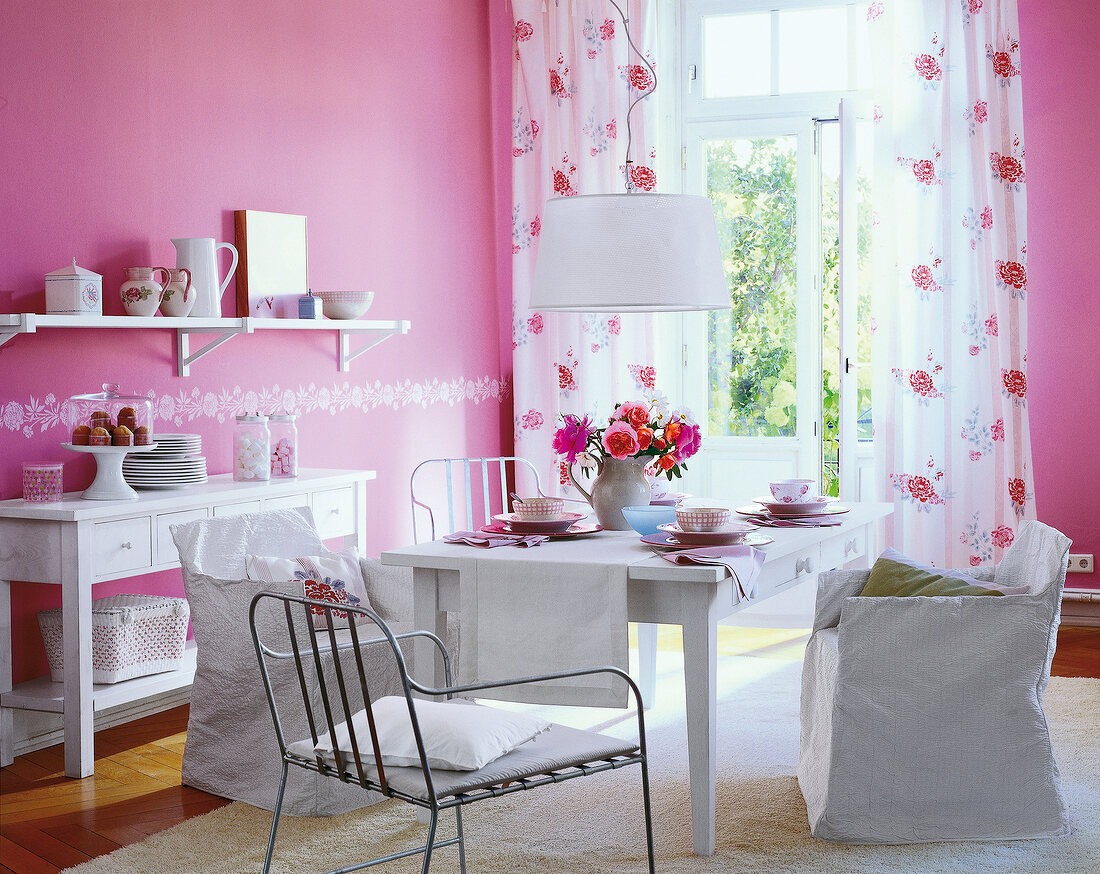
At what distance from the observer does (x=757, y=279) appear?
5.31m

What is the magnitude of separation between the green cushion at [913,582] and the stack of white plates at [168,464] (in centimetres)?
195

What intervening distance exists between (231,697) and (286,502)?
907mm

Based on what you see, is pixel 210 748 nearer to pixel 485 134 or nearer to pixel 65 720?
pixel 65 720

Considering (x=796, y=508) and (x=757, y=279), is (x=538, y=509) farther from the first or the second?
(x=757, y=279)

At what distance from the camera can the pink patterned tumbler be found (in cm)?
327

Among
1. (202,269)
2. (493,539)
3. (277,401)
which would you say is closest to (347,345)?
(277,401)

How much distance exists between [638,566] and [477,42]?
361cm

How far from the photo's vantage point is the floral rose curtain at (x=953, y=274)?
15.8 ft

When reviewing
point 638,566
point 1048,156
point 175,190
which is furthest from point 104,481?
point 1048,156

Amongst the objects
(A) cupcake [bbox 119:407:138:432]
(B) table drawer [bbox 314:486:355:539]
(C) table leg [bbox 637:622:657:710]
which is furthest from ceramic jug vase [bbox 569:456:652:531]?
(A) cupcake [bbox 119:407:138:432]

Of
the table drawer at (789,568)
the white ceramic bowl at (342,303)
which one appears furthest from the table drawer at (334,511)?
the table drawer at (789,568)

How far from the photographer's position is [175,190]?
150 inches

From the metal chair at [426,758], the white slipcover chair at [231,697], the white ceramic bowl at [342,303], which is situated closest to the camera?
the metal chair at [426,758]

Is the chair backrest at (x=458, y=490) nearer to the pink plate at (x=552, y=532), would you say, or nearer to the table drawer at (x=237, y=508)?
A: the table drawer at (x=237, y=508)
